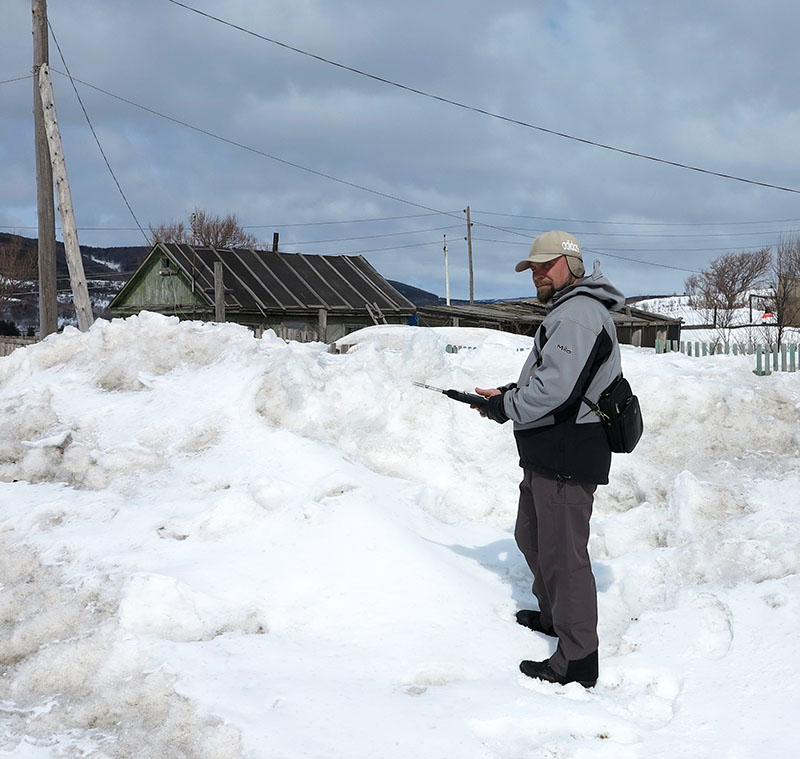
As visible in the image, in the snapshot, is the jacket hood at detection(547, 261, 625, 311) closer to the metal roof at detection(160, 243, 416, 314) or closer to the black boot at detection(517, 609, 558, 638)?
the black boot at detection(517, 609, 558, 638)

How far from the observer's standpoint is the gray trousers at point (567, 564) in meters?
3.17

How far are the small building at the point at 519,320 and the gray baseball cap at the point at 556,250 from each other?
→ 2370 cm

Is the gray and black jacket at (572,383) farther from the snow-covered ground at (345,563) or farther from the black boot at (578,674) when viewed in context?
the snow-covered ground at (345,563)

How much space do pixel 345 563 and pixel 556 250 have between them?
2.00m

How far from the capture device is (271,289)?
2738 centimetres

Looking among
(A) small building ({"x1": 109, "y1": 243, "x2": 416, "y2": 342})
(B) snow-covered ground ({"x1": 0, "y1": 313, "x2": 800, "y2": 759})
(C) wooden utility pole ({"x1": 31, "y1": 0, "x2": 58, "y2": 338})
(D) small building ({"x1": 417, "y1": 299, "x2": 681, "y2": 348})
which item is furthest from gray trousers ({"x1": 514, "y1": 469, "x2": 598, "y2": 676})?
(D) small building ({"x1": 417, "y1": 299, "x2": 681, "y2": 348})

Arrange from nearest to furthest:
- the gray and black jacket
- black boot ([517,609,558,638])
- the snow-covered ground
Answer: the snow-covered ground
the gray and black jacket
black boot ([517,609,558,638])

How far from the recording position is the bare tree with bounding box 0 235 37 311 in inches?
2203

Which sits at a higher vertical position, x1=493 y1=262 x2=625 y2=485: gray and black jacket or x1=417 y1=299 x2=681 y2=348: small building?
x1=417 y1=299 x2=681 y2=348: small building

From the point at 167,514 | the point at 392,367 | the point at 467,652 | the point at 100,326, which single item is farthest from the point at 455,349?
the point at 467,652

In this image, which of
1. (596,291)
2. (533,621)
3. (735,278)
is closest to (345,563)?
(533,621)

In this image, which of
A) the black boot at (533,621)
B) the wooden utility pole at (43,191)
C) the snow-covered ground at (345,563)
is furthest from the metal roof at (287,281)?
the black boot at (533,621)

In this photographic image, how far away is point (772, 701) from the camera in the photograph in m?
3.00

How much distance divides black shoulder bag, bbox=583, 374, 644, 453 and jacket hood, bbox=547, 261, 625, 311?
0.35 metres
